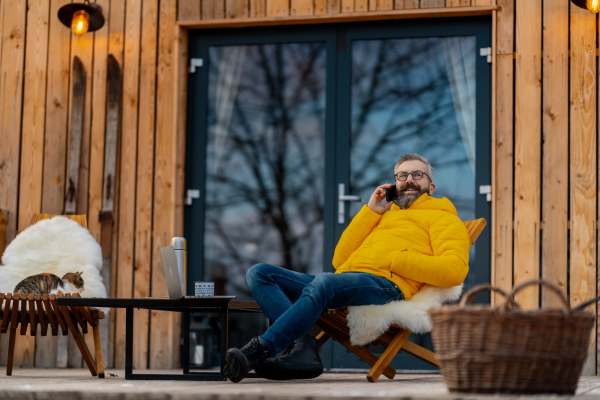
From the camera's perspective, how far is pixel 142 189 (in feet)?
15.9

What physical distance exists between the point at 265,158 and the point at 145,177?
0.83 metres

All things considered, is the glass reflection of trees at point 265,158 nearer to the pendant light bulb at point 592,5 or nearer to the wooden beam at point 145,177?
the wooden beam at point 145,177

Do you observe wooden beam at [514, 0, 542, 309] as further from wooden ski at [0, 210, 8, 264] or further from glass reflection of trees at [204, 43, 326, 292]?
wooden ski at [0, 210, 8, 264]

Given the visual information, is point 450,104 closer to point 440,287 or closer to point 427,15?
point 427,15

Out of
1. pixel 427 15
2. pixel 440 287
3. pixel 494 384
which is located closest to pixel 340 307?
pixel 440 287

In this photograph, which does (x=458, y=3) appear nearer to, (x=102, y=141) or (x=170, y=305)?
(x=102, y=141)

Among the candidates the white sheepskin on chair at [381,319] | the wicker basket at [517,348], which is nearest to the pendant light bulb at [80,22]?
the white sheepskin on chair at [381,319]

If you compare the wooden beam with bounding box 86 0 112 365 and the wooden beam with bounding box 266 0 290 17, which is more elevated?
the wooden beam with bounding box 266 0 290 17

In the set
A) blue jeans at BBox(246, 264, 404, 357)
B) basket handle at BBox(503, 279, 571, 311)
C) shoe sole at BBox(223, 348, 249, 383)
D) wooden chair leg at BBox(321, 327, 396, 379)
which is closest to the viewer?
basket handle at BBox(503, 279, 571, 311)

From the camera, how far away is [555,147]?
4.36 metres

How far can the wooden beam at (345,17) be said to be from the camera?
15.0ft

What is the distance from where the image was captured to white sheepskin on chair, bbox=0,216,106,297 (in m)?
4.14

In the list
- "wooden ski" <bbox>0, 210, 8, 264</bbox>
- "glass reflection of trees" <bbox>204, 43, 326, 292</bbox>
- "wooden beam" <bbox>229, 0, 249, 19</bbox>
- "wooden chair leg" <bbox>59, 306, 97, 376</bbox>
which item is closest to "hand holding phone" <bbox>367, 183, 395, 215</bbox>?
"glass reflection of trees" <bbox>204, 43, 326, 292</bbox>

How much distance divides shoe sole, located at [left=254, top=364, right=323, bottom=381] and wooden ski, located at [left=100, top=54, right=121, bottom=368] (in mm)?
2099
